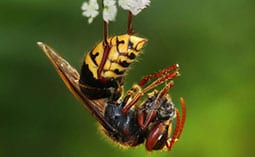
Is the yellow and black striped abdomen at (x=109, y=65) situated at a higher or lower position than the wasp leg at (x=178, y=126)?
higher

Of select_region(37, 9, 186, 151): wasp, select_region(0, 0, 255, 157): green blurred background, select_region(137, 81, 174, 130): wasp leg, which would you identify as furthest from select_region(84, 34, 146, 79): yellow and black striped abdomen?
select_region(0, 0, 255, 157): green blurred background

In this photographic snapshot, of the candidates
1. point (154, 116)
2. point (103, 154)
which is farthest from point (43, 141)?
point (154, 116)

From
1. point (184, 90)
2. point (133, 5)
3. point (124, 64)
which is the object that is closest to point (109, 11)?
point (133, 5)

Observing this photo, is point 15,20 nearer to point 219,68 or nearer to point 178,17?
point 178,17

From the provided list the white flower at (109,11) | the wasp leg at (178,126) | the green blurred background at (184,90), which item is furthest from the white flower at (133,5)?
the green blurred background at (184,90)

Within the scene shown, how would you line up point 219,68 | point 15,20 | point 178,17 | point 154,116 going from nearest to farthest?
1. point 154,116
2. point 15,20
3. point 178,17
4. point 219,68

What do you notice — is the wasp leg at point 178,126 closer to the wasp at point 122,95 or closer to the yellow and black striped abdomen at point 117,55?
the wasp at point 122,95

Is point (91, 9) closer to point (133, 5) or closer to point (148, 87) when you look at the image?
point (133, 5)
